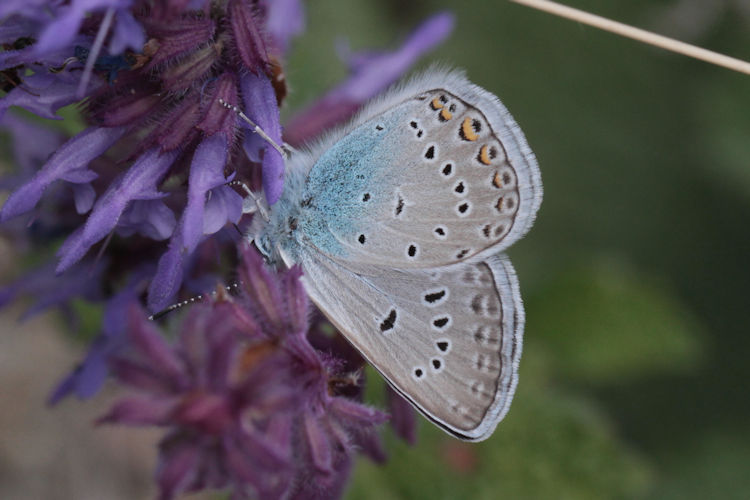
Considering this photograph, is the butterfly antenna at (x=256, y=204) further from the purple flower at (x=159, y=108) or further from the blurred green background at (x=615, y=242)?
the blurred green background at (x=615, y=242)

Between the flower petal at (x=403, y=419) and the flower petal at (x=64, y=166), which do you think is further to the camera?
the flower petal at (x=403, y=419)

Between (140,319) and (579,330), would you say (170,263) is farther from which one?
(579,330)

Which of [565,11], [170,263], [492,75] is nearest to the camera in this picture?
[170,263]

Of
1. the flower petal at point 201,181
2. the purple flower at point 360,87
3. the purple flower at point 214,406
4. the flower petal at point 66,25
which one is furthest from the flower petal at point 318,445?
the purple flower at point 360,87

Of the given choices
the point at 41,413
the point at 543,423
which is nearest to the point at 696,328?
the point at 543,423

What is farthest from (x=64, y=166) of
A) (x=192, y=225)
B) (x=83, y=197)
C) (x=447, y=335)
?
(x=447, y=335)
